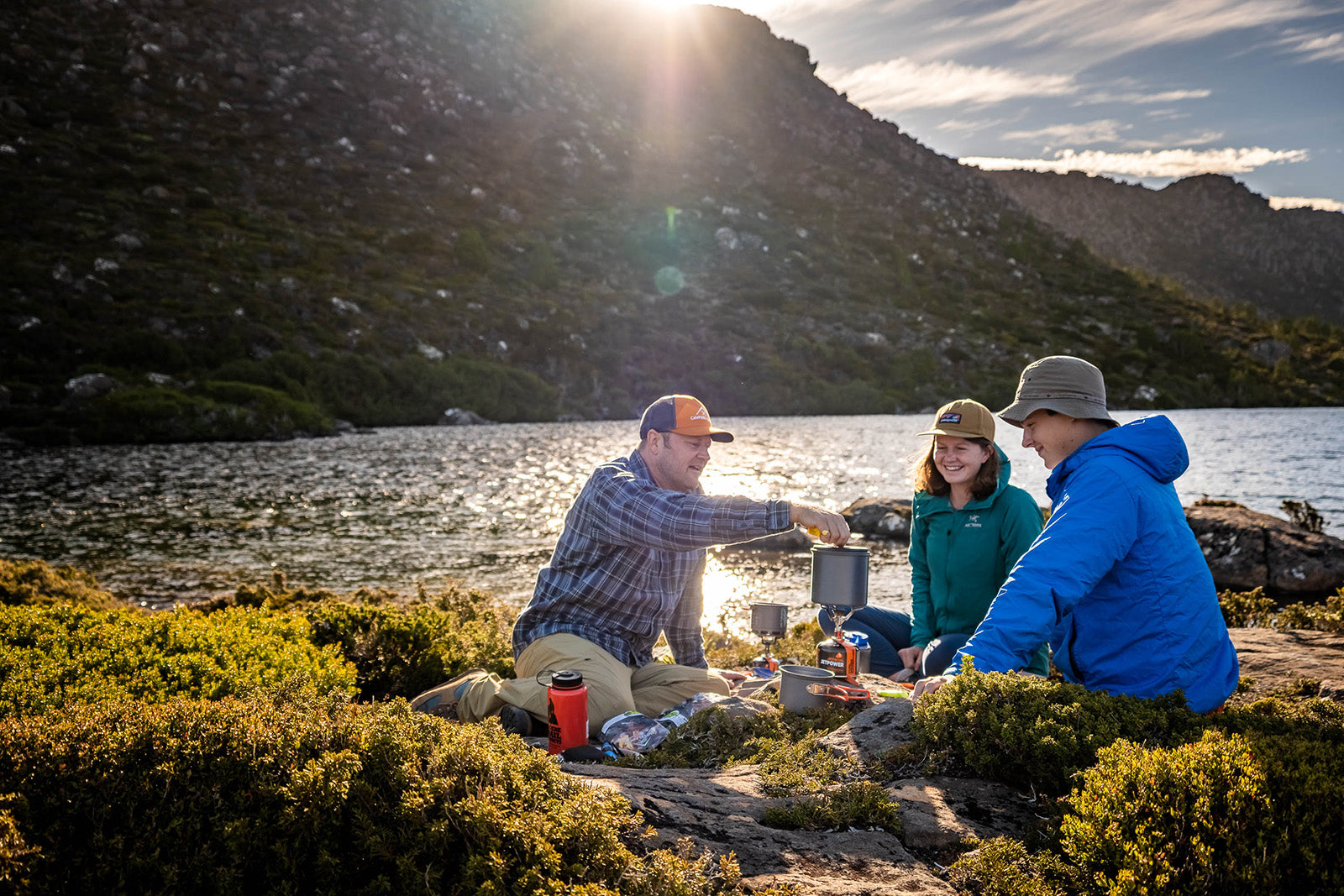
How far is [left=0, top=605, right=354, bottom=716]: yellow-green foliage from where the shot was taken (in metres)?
5.54

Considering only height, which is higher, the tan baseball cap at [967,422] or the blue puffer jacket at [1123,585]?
the tan baseball cap at [967,422]

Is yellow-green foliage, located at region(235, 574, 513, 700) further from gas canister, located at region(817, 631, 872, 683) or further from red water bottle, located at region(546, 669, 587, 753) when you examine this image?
gas canister, located at region(817, 631, 872, 683)

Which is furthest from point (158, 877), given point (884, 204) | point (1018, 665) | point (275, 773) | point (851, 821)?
point (884, 204)

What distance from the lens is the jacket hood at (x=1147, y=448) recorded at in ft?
14.0

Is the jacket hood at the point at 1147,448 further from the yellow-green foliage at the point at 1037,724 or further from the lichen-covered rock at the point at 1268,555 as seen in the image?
the lichen-covered rock at the point at 1268,555

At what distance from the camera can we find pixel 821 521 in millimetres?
5492

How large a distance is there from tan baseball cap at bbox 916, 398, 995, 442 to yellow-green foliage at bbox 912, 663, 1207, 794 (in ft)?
10.6

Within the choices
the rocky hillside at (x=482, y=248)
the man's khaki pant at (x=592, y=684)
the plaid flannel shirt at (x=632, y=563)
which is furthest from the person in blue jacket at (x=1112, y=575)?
the rocky hillside at (x=482, y=248)

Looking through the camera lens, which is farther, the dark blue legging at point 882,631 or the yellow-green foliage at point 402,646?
the yellow-green foliage at point 402,646

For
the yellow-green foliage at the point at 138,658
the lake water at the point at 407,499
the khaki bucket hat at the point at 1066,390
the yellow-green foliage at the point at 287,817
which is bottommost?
the lake water at the point at 407,499

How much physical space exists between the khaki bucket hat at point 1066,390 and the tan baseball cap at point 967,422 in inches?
93.3

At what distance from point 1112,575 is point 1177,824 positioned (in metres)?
1.60

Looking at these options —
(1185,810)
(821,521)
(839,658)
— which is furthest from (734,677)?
(1185,810)

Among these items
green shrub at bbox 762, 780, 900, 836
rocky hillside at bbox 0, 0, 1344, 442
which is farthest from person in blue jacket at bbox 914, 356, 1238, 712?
rocky hillside at bbox 0, 0, 1344, 442
